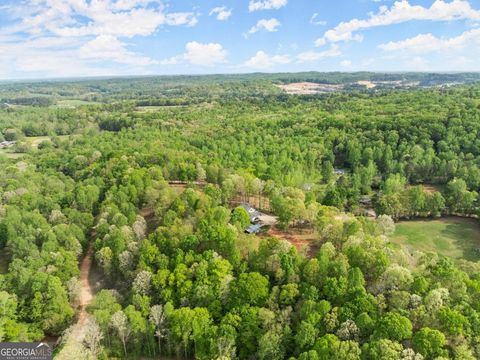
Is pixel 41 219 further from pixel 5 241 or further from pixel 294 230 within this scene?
pixel 294 230

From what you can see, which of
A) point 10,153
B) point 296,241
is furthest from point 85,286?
point 10,153

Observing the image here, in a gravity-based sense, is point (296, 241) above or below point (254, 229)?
below

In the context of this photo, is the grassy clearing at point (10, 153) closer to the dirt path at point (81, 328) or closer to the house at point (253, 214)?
the dirt path at point (81, 328)

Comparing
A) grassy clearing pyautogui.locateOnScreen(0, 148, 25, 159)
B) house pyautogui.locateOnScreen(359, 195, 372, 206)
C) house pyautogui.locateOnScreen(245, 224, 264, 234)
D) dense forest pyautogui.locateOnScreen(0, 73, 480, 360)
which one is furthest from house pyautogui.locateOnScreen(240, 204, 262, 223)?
grassy clearing pyautogui.locateOnScreen(0, 148, 25, 159)

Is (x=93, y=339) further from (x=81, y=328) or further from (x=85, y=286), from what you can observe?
(x=85, y=286)

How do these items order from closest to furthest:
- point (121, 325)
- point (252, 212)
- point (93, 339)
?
point (93, 339)
point (121, 325)
point (252, 212)

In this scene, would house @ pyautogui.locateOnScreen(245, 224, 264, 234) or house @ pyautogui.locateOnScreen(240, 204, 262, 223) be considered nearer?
house @ pyautogui.locateOnScreen(245, 224, 264, 234)

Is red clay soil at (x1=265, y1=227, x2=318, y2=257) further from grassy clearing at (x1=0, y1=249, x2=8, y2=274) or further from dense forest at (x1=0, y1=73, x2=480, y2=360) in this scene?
grassy clearing at (x1=0, y1=249, x2=8, y2=274)

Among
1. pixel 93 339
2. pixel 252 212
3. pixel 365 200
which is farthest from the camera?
pixel 365 200

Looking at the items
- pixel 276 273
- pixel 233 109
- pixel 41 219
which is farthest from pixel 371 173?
pixel 233 109
